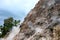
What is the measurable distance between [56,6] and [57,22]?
7.30 feet

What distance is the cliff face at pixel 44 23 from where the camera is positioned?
51.7 feet

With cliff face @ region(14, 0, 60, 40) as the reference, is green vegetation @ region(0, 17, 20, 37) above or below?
above

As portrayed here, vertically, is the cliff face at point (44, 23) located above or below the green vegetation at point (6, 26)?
below

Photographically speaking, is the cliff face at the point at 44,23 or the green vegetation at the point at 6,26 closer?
the cliff face at the point at 44,23

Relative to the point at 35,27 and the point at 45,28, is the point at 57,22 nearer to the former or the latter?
the point at 45,28

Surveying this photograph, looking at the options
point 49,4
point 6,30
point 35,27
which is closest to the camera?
point 35,27

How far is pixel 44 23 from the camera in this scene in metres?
17.2

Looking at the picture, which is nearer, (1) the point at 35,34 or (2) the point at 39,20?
(1) the point at 35,34

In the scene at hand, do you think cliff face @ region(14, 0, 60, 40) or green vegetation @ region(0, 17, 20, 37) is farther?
green vegetation @ region(0, 17, 20, 37)

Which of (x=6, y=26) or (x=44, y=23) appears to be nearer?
(x=44, y=23)

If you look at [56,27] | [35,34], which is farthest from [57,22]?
[35,34]

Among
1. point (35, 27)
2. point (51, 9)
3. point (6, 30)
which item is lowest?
point (35, 27)

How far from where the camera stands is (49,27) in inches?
643

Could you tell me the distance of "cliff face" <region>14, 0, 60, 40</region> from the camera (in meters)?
15.8
